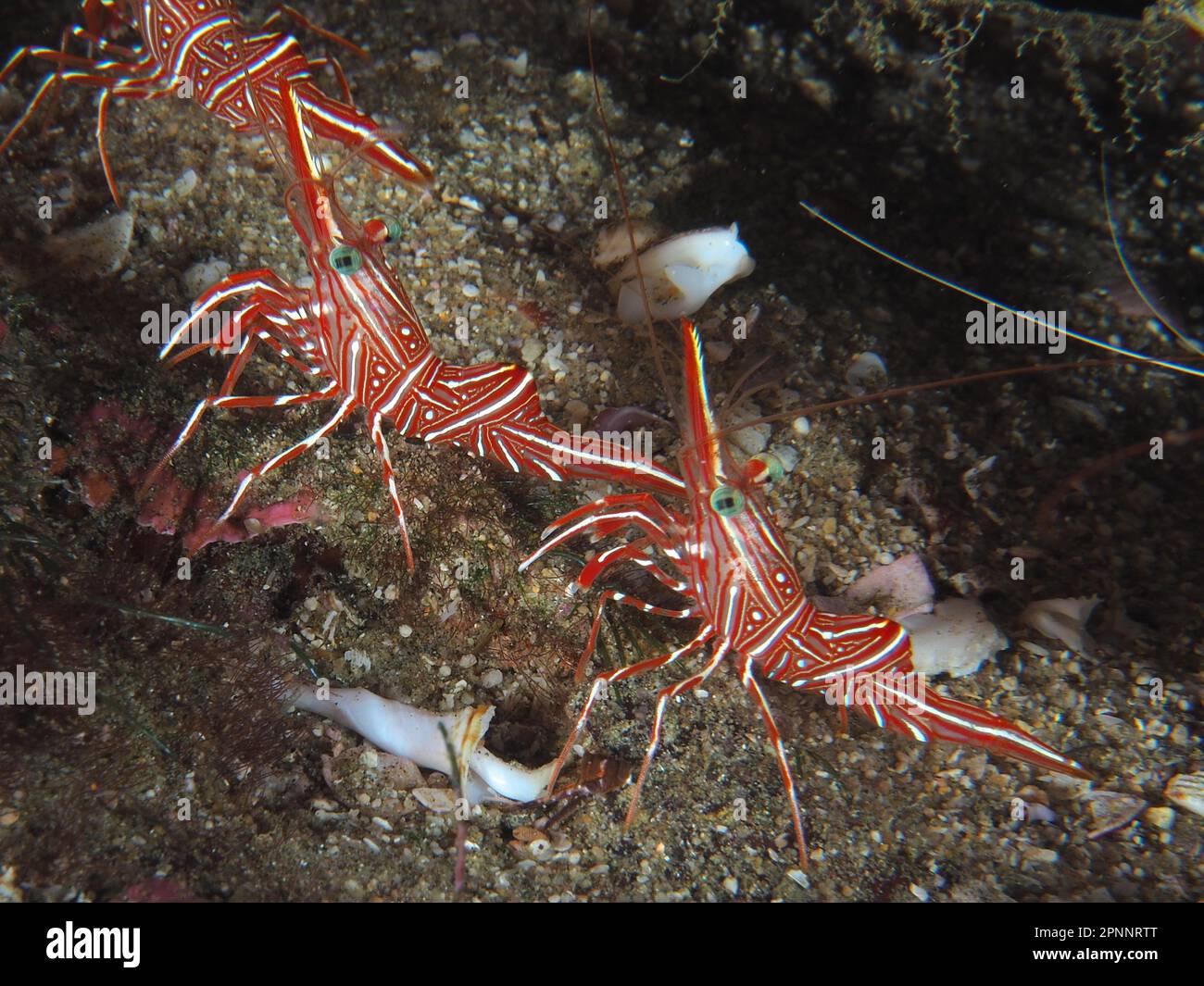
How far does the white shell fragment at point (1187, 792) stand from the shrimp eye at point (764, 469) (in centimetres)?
205

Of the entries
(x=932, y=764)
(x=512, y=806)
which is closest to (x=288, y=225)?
(x=512, y=806)

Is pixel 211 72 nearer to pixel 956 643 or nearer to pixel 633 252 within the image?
pixel 633 252

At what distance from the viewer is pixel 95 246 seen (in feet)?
11.6

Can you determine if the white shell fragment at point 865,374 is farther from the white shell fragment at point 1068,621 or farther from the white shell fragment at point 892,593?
the white shell fragment at point 1068,621

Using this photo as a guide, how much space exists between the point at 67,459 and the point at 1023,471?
467 cm

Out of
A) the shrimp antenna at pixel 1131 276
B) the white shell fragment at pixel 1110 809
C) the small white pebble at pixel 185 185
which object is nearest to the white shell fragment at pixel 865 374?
the shrimp antenna at pixel 1131 276

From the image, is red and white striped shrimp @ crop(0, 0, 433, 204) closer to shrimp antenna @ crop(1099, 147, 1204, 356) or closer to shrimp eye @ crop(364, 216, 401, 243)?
shrimp eye @ crop(364, 216, 401, 243)

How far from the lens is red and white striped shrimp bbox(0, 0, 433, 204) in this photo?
3.96m

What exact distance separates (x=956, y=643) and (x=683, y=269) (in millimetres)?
2363

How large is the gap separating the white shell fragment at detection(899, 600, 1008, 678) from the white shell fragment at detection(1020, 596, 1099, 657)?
0.68 ft

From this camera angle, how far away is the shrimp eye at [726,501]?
116 inches

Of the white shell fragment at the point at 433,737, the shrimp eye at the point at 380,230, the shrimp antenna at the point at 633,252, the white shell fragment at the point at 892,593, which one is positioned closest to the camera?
the shrimp antenna at the point at 633,252

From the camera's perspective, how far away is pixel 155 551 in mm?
3078
